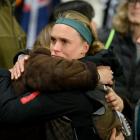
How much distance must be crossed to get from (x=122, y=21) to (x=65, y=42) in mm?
1332

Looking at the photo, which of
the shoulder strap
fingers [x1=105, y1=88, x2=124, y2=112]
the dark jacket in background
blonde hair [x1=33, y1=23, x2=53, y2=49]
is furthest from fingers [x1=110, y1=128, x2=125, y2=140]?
the shoulder strap

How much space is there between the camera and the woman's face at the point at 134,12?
359 centimetres

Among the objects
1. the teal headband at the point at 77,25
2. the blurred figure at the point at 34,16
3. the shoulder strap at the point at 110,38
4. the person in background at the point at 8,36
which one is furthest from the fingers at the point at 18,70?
the blurred figure at the point at 34,16

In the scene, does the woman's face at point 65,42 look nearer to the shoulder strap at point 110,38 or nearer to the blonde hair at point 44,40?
the blonde hair at point 44,40

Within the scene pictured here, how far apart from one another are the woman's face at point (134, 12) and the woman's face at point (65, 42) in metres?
1.25

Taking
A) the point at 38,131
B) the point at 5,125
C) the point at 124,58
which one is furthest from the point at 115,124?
the point at 124,58

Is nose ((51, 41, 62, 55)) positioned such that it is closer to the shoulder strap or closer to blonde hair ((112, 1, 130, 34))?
the shoulder strap

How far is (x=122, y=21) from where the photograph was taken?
3660 mm

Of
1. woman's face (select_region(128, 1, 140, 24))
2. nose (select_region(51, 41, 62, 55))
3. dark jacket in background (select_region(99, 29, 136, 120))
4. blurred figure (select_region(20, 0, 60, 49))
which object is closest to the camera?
nose (select_region(51, 41, 62, 55))

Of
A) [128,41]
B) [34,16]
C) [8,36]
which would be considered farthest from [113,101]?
[34,16]

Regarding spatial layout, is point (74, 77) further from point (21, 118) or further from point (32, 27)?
point (32, 27)

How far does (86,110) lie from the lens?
2.08 meters

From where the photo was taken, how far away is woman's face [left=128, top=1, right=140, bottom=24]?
3.59 meters

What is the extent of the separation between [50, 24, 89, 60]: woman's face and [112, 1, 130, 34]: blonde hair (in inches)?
48.6
